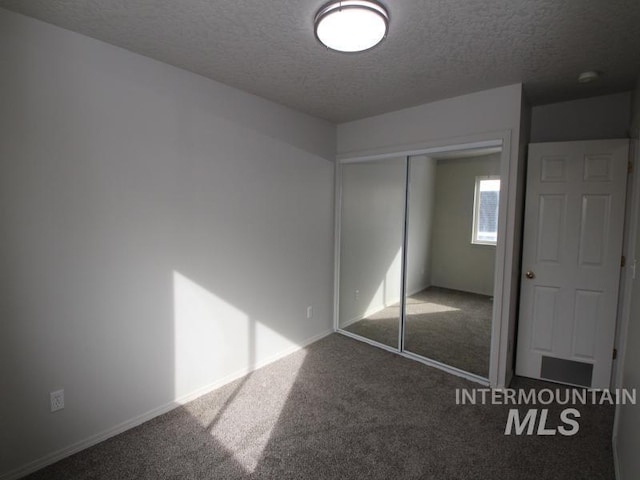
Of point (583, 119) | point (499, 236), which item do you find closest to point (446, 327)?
point (499, 236)

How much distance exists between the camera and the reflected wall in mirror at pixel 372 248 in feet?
11.2

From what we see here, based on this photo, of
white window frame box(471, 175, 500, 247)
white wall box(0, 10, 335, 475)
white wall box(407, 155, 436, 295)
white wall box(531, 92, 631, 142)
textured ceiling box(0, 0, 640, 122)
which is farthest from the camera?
white wall box(407, 155, 436, 295)

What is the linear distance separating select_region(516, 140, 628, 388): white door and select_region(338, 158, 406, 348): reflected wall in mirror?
3.75 ft

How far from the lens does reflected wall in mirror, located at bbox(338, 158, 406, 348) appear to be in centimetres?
341

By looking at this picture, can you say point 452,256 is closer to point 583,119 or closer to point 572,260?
point 572,260

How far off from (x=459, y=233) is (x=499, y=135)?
90cm

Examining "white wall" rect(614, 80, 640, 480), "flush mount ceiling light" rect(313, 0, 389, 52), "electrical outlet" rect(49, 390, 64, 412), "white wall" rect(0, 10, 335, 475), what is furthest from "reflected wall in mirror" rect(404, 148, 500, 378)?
"electrical outlet" rect(49, 390, 64, 412)

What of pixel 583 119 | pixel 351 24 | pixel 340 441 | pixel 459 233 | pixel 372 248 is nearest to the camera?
pixel 351 24

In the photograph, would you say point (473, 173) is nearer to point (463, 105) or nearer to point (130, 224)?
point (463, 105)

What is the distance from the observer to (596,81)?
244cm

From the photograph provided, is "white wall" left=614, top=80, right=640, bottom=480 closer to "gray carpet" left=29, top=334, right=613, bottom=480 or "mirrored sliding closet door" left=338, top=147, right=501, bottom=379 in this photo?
"gray carpet" left=29, top=334, right=613, bottom=480

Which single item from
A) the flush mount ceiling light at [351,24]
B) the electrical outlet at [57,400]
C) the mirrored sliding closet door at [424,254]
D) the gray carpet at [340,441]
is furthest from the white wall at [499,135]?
the electrical outlet at [57,400]

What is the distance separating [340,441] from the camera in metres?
2.13

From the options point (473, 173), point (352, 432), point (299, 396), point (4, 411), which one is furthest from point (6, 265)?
point (473, 173)
